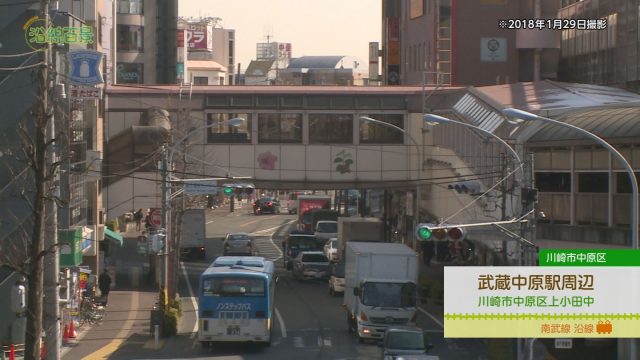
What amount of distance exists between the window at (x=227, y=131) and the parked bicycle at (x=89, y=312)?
1794 centimetres

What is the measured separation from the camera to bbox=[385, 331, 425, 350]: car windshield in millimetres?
32875

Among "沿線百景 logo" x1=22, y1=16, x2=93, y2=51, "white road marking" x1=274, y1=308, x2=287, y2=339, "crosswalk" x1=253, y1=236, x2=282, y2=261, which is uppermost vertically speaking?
"沿線百景 logo" x1=22, y1=16, x2=93, y2=51

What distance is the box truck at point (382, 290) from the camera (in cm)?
3888

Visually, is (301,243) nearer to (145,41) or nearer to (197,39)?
(145,41)

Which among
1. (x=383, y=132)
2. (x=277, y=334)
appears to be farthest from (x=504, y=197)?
(x=383, y=132)

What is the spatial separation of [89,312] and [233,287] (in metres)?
10.1

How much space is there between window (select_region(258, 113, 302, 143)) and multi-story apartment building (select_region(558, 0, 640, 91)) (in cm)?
1694

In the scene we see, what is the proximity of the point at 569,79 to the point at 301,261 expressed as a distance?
22694 millimetres

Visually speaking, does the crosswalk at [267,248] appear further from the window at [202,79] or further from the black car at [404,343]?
the window at [202,79]

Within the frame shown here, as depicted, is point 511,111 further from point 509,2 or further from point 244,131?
point 509,2

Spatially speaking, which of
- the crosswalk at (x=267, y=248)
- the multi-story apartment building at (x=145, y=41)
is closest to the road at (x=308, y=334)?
the crosswalk at (x=267, y=248)

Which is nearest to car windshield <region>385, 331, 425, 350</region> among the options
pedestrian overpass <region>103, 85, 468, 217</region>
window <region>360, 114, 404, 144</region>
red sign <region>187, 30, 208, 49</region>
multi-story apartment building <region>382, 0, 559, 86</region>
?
pedestrian overpass <region>103, 85, 468, 217</region>

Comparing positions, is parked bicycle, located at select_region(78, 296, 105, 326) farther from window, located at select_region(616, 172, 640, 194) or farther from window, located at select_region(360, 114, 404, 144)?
window, located at select_region(360, 114, 404, 144)

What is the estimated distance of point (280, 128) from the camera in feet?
205
